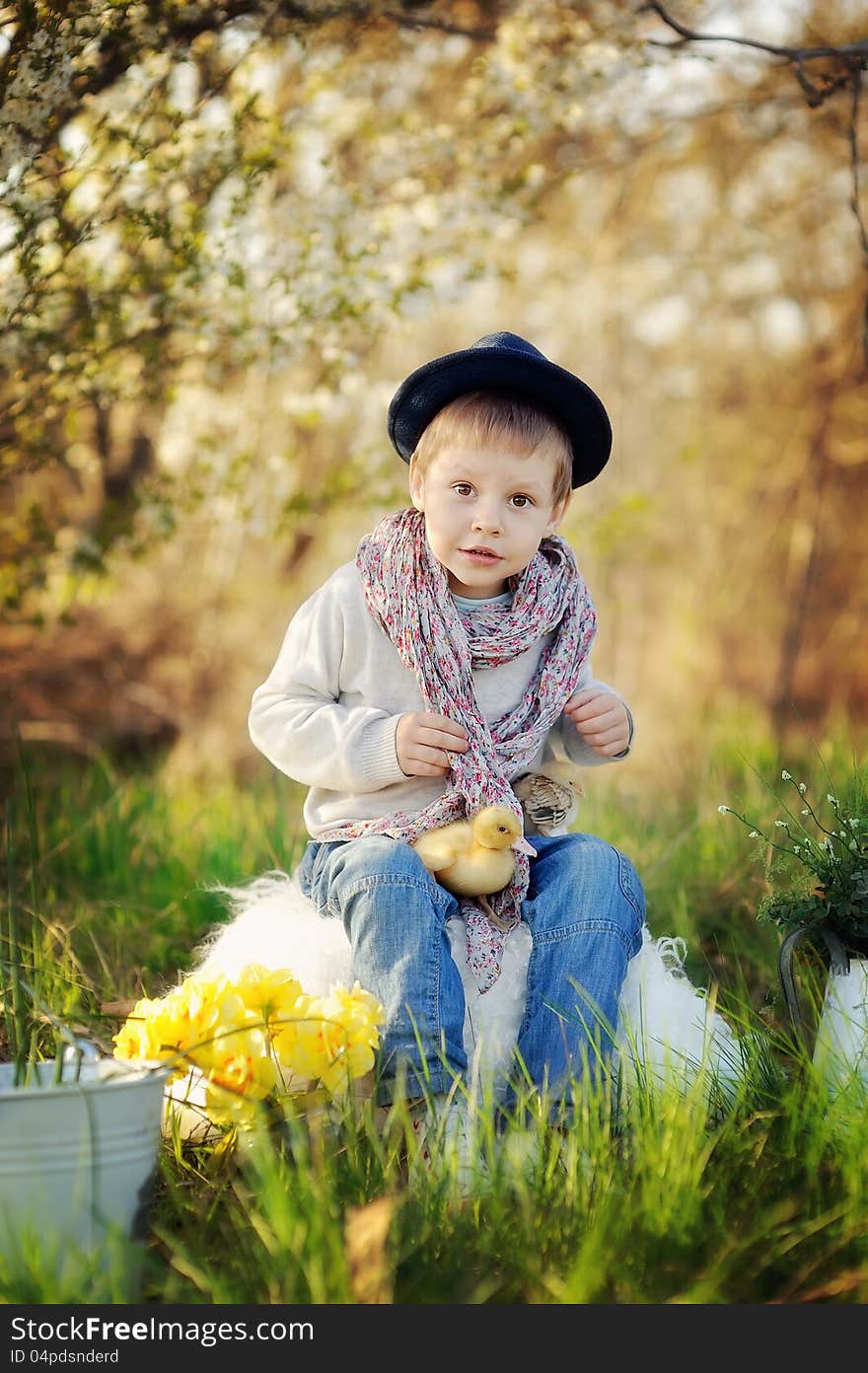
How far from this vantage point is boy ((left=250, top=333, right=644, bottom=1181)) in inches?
78.8

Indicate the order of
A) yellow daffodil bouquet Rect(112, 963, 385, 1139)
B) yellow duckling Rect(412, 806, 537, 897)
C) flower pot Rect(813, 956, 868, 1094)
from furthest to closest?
yellow duckling Rect(412, 806, 537, 897) < flower pot Rect(813, 956, 868, 1094) < yellow daffodil bouquet Rect(112, 963, 385, 1139)

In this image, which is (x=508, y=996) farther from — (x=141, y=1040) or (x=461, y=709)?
(x=141, y=1040)

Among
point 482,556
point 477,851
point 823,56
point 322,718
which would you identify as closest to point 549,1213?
point 477,851

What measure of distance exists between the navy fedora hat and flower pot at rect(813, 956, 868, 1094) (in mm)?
1001

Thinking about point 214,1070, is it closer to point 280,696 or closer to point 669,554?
point 280,696

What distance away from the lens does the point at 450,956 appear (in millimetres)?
2027

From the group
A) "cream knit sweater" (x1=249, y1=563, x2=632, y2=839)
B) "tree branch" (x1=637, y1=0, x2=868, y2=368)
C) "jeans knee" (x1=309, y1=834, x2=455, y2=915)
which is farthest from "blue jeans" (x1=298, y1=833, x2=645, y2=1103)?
"tree branch" (x1=637, y1=0, x2=868, y2=368)

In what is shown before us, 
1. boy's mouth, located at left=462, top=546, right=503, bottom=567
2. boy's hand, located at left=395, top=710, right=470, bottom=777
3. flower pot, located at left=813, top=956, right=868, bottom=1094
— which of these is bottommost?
flower pot, located at left=813, top=956, right=868, bottom=1094

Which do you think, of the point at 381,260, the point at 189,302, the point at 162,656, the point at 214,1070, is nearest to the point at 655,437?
the point at 162,656

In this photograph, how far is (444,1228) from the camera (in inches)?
58.5

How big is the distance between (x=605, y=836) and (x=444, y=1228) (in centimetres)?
209

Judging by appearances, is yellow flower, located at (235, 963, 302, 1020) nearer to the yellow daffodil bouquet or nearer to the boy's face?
the yellow daffodil bouquet

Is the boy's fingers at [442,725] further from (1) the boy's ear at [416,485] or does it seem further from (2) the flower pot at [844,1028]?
(2) the flower pot at [844,1028]

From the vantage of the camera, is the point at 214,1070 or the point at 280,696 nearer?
the point at 214,1070
